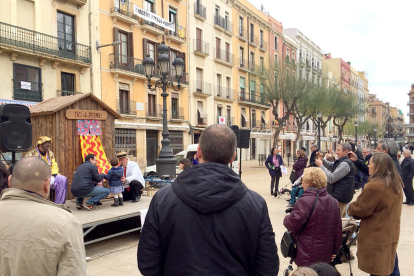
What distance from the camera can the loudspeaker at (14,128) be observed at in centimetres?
582

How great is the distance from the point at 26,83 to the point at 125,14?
26.6 feet

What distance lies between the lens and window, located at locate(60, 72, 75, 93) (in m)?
18.5

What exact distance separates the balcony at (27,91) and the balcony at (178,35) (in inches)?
426

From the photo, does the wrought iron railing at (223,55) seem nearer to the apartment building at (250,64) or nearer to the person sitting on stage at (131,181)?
the apartment building at (250,64)

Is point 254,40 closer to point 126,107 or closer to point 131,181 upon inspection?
point 126,107

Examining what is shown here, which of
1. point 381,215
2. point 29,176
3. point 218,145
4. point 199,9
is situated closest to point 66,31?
point 199,9

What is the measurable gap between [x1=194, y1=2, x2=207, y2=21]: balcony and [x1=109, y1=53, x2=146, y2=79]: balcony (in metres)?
8.09

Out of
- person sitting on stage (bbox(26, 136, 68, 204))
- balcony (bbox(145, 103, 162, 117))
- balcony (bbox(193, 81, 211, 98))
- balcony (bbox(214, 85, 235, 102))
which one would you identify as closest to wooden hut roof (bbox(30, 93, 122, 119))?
person sitting on stage (bbox(26, 136, 68, 204))

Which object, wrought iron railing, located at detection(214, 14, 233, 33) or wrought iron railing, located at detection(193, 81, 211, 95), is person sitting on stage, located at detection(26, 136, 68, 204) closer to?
wrought iron railing, located at detection(193, 81, 211, 95)

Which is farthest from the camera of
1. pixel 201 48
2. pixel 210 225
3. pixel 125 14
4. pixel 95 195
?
pixel 201 48

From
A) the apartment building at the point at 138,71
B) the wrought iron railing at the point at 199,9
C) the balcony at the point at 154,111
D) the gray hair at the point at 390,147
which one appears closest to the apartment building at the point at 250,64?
the wrought iron railing at the point at 199,9

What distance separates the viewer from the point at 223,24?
31312mm

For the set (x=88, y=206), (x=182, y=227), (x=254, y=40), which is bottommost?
(x=88, y=206)

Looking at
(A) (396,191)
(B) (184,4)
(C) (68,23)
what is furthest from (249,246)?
(B) (184,4)
